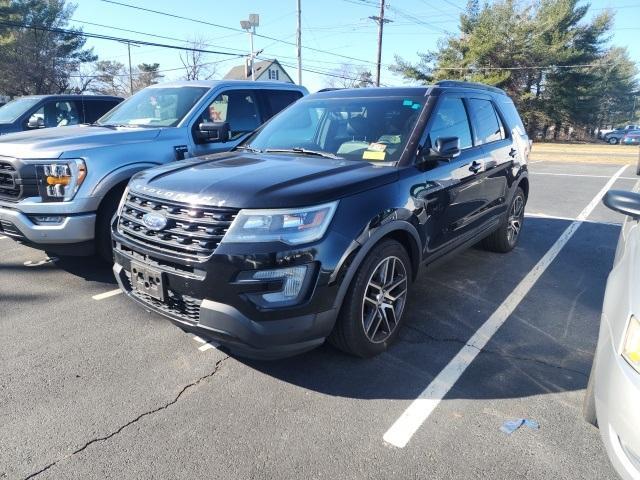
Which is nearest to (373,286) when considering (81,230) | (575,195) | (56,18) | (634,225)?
(634,225)

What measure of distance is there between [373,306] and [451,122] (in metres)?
1.86

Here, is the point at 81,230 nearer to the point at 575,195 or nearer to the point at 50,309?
the point at 50,309

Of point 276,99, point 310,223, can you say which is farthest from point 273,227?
point 276,99

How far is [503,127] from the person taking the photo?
Result: 5.09 m

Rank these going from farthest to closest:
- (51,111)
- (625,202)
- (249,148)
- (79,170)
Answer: (51,111) < (79,170) < (249,148) < (625,202)

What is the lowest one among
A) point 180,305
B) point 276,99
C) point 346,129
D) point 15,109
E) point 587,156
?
point 587,156

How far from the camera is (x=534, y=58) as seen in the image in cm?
3903

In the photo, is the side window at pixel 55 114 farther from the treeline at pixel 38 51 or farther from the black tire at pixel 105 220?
the treeline at pixel 38 51

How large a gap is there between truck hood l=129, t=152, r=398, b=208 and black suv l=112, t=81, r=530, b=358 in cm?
1

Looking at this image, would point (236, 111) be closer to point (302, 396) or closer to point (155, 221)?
point (155, 221)

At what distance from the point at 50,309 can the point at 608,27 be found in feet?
168

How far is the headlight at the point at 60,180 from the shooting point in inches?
161

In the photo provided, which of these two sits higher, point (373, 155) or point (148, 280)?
point (373, 155)

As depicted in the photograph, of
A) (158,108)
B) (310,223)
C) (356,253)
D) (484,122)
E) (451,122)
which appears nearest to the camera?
(310,223)
